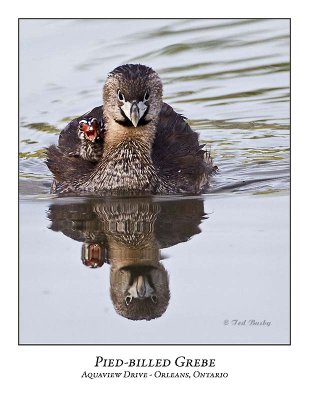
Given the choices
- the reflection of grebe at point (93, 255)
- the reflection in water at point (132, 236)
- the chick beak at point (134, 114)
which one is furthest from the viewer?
the chick beak at point (134, 114)

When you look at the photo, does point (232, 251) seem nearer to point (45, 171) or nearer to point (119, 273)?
point (119, 273)

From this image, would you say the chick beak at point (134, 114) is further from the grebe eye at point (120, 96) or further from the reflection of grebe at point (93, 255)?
the reflection of grebe at point (93, 255)

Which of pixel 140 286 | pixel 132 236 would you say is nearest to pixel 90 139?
pixel 132 236

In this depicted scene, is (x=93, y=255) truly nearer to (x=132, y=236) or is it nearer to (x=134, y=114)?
(x=132, y=236)

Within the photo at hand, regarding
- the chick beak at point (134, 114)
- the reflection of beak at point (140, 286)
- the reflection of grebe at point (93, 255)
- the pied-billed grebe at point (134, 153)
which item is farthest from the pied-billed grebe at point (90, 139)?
the reflection of beak at point (140, 286)

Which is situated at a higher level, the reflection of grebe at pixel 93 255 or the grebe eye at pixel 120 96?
the grebe eye at pixel 120 96

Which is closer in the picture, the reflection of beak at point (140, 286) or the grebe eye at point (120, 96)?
the reflection of beak at point (140, 286)

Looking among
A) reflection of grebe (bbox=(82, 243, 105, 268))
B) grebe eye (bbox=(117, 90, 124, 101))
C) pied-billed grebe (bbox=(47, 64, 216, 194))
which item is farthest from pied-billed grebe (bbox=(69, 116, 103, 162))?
reflection of grebe (bbox=(82, 243, 105, 268))

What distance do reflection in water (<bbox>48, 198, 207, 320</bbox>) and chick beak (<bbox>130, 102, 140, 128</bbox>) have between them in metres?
0.85

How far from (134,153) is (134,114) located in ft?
2.08

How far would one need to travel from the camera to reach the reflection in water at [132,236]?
10.0m

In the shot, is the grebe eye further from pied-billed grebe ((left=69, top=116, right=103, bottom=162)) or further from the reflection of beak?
the reflection of beak

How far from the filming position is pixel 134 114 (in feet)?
42.5
